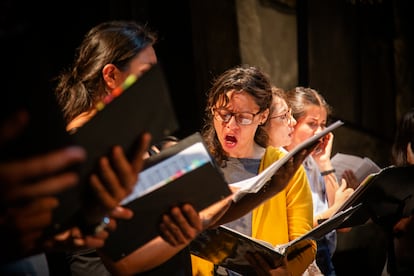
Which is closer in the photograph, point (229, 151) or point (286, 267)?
point (286, 267)

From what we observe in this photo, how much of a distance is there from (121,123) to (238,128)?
1069mm

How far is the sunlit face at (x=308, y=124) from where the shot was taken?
302 cm

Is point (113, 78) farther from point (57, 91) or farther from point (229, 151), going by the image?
point (229, 151)

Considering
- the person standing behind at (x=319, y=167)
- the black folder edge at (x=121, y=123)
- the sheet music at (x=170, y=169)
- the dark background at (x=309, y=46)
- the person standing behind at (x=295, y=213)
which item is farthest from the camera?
the dark background at (x=309, y=46)

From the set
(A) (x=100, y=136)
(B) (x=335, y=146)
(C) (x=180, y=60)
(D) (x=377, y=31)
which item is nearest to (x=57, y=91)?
(A) (x=100, y=136)

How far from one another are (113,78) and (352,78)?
2.86 metres

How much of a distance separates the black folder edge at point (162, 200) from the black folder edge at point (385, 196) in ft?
2.26

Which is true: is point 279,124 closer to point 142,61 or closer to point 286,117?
point 286,117

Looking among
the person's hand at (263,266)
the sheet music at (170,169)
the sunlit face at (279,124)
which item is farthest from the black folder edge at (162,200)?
the sunlit face at (279,124)

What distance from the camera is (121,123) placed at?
140cm

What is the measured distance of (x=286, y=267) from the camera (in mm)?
2139

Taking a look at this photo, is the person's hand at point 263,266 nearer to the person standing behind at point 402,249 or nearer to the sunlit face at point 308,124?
the person standing behind at point 402,249

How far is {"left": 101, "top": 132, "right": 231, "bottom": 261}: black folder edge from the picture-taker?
1563 mm

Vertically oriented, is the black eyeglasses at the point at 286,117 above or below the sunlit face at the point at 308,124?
above
